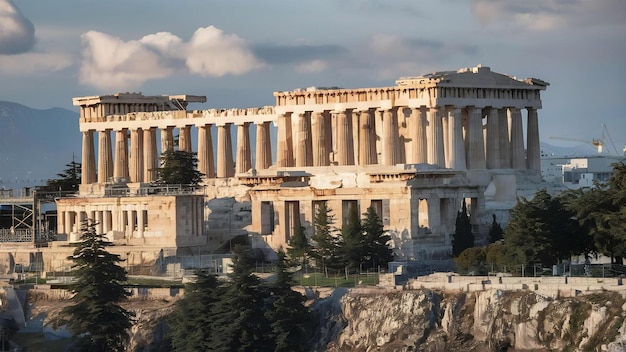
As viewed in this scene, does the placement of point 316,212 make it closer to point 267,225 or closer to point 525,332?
point 267,225

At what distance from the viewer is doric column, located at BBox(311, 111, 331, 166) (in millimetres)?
163375

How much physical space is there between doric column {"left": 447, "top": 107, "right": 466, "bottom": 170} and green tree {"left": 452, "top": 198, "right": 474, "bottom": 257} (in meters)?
25.2

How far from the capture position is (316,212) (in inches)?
5290

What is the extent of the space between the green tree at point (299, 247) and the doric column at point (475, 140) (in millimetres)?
32248

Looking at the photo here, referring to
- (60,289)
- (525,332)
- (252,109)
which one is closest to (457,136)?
(252,109)

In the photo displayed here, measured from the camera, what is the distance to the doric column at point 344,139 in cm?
16225

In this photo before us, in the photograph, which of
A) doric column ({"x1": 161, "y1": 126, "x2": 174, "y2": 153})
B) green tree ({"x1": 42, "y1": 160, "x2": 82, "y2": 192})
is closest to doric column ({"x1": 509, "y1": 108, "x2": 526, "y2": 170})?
doric column ({"x1": 161, "y1": 126, "x2": 174, "y2": 153})

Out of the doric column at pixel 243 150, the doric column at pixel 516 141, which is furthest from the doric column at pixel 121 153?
the doric column at pixel 516 141

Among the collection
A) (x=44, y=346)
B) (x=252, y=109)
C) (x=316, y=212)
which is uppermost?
(x=252, y=109)

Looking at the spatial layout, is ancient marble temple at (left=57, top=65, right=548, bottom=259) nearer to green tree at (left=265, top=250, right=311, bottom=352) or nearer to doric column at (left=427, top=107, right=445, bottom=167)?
doric column at (left=427, top=107, right=445, bottom=167)

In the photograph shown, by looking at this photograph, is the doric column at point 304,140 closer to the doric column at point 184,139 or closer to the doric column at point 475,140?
the doric column at point 475,140

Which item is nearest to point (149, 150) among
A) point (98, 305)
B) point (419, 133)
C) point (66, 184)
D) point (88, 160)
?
point (88, 160)

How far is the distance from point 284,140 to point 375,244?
46479 mm

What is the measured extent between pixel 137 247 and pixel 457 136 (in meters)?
35.9
